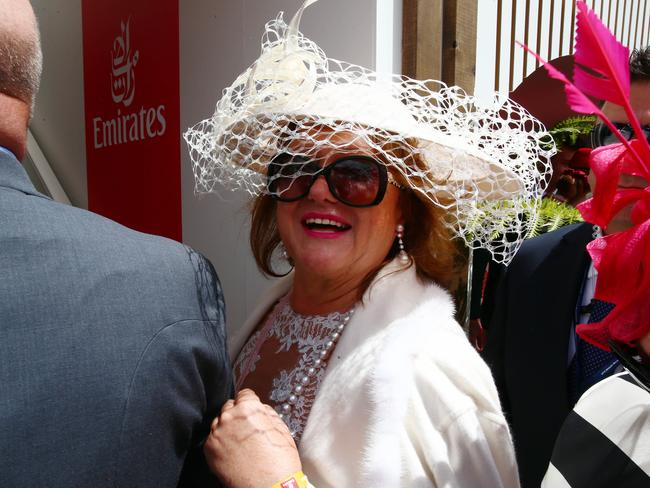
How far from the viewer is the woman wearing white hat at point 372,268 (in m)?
1.26

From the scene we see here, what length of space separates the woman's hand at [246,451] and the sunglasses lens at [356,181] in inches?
24.7

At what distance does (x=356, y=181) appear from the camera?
5.14ft

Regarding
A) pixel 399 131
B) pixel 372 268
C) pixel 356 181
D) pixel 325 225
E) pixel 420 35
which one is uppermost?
pixel 420 35

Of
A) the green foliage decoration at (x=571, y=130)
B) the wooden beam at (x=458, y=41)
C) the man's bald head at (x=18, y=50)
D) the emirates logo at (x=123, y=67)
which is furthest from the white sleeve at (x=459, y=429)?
the emirates logo at (x=123, y=67)

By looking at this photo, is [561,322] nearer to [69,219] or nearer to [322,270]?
[322,270]

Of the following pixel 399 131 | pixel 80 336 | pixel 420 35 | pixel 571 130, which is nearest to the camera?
pixel 80 336

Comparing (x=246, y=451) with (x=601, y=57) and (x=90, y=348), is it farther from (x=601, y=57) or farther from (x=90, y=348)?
(x=601, y=57)

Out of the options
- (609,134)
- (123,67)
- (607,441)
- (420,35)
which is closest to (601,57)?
(607,441)

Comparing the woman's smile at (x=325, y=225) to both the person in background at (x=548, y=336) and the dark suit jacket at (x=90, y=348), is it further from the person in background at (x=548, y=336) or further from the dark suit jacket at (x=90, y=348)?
the person in background at (x=548, y=336)

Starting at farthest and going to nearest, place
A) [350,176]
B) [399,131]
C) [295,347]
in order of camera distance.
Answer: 1. [295,347]
2. [350,176]
3. [399,131]

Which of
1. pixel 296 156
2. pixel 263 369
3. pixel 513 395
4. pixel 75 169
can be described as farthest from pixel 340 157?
pixel 75 169

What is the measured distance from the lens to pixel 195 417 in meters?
1.07

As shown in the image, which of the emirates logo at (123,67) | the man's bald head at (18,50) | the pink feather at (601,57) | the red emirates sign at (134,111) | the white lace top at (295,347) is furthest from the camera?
the emirates logo at (123,67)

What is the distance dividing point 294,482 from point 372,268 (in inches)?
26.2
